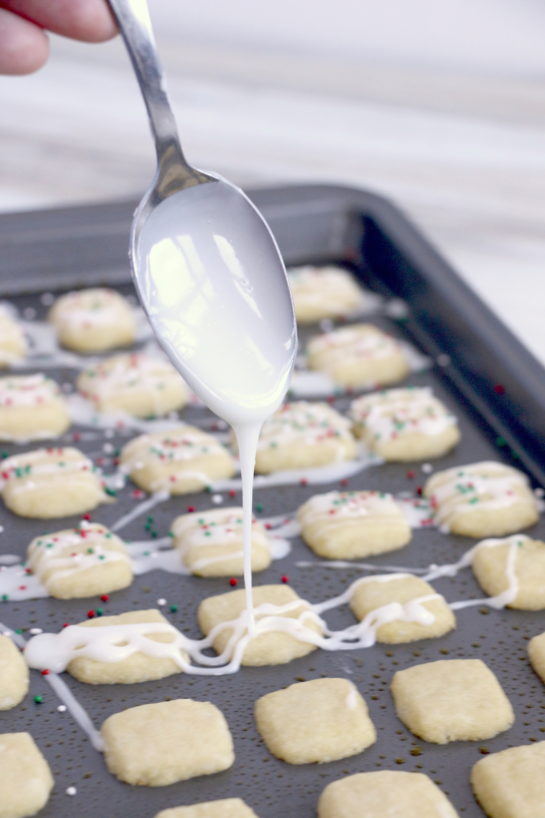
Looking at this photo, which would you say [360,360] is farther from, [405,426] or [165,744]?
[165,744]

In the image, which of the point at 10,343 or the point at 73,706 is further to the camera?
the point at 10,343

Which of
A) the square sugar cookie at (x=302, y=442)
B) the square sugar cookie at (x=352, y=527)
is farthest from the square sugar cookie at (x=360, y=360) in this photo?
the square sugar cookie at (x=352, y=527)

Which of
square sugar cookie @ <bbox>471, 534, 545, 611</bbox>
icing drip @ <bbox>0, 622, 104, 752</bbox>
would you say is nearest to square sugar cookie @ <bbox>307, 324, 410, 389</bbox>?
square sugar cookie @ <bbox>471, 534, 545, 611</bbox>

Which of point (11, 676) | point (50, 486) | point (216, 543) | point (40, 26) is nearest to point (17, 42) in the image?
point (40, 26)

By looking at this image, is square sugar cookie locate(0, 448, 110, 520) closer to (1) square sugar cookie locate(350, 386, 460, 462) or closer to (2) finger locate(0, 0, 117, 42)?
(1) square sugar cookie locate(350, 386, 460, 462)

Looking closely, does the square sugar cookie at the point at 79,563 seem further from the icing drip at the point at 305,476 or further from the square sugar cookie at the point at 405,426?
the square sugar cookie at the point at 405,426

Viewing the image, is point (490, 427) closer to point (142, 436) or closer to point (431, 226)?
point (142, 436)
